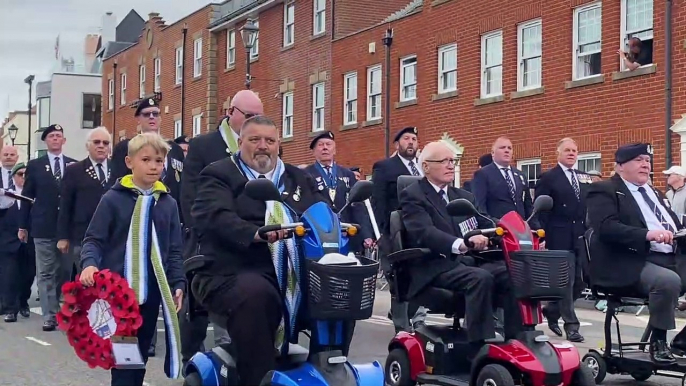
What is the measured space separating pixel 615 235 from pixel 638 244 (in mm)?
191

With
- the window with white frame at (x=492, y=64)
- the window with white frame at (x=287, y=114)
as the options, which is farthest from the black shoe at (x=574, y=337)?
the window with white frame at (x=287, y=114)

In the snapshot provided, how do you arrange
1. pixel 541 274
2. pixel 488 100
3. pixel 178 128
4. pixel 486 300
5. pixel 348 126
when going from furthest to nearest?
1. pixel 178 128
2. pixel 348 126
3. pixel 488 100
4. pixel 486 300
5. pixel 541 274

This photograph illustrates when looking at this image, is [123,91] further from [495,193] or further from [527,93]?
[495,193]

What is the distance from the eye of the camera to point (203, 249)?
644cm

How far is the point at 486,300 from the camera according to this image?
7.84m

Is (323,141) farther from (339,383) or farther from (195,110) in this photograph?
(195,110)

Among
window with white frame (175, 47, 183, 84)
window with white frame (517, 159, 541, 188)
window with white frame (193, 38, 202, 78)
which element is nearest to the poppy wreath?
window with white frame (517, 159, 541, 188)

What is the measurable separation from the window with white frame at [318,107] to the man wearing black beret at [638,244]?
25.2 metres

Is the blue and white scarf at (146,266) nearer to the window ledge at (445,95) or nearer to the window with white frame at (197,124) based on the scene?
the window ledge at (445,95)

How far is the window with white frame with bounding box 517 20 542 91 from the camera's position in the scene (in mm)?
23875

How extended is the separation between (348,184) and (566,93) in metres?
10.7

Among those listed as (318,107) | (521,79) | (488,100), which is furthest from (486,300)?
(318,107)

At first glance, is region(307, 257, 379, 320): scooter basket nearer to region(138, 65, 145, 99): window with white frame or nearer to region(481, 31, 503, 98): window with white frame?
region(481, 31, 503, 98): window with white frame

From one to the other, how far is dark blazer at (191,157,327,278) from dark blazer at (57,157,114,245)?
17.8 ft
